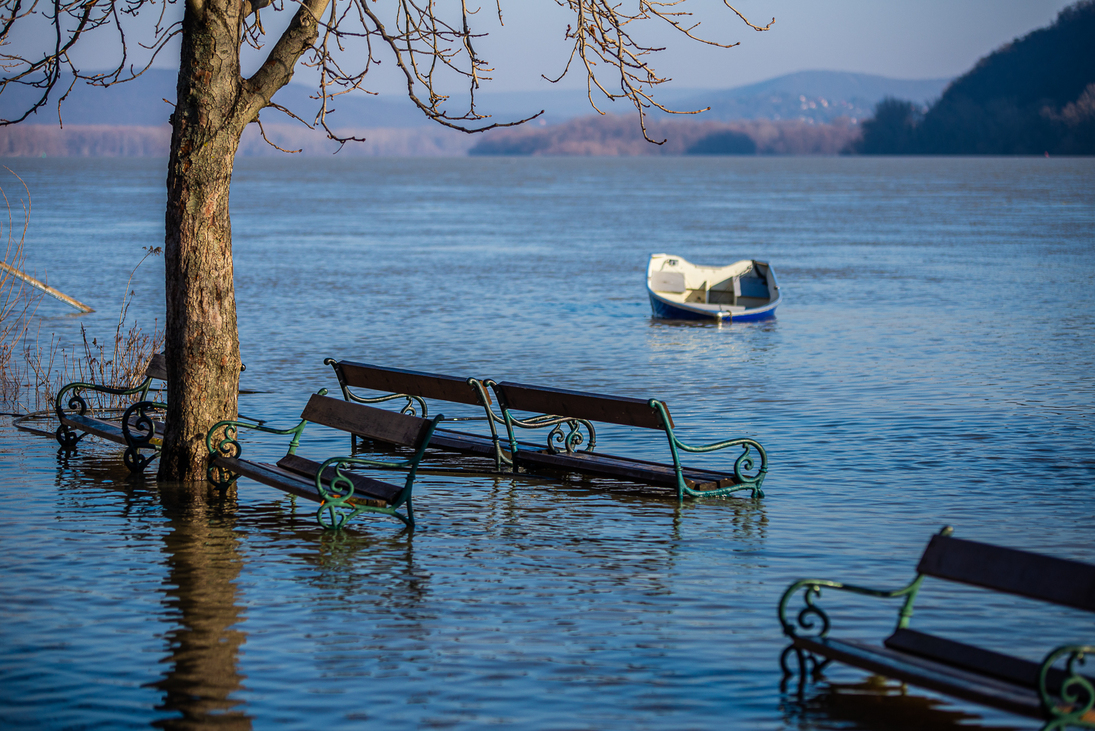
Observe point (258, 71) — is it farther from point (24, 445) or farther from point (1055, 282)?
point (1055, 282)

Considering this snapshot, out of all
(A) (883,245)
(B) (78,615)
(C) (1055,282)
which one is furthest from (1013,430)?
(A) (883,245)

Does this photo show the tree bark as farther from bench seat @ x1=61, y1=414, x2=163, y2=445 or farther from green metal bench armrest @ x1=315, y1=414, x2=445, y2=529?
green metal bench armrest @ x1=315, y1=414, x2=445, y2=529

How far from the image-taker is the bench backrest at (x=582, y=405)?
9.76m

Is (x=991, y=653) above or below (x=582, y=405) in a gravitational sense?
below

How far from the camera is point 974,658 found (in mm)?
5617

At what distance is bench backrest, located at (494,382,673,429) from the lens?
32.0 feet

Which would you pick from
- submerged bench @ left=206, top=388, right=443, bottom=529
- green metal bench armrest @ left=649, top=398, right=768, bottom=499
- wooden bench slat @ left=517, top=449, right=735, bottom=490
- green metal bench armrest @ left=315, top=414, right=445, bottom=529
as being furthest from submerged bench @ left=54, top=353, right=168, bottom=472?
green metal bench armrest @ left=649, top=398, right=768, bottom=499

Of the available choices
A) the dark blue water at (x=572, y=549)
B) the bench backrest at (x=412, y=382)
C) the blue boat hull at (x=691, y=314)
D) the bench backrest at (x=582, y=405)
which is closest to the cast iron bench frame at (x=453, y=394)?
the bench backrest at (x=412, y=382)

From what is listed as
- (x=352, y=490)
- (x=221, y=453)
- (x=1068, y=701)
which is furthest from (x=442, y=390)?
(x=1068, y=701)

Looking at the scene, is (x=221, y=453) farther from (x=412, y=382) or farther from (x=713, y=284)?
(x=713, y=284)

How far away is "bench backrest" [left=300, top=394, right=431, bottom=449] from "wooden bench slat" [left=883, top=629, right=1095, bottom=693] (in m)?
3.88

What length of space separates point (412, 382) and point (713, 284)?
19.3 meters

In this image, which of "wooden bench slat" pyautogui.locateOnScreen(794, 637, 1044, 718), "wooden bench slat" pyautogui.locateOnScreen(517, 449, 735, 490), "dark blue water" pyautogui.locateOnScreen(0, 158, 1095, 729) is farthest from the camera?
"wooden bench slat" pyautogui.locateOnScreen(517, 449, 735, 490)

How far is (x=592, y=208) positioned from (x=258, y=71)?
3059 inches
